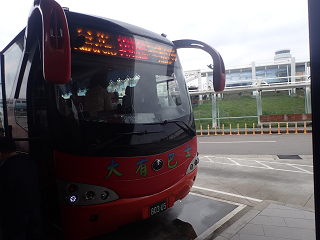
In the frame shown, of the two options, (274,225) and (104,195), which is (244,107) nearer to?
(274,225)

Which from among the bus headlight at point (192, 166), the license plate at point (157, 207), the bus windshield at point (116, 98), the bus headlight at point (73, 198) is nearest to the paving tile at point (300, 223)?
the bus headlight at point (192, 166)

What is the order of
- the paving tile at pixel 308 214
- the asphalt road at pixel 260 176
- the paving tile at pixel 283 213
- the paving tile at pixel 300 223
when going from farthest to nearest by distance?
the asphalt road at pixel 260 176, the paving tile at pixel 283 213, the paving tile at pixel 308 214, the paving tile at pixel 300 223

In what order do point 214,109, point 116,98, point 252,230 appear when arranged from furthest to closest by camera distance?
1. point 214,109
2. point 252,230
3. point 116,98

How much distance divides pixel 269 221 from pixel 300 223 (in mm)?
444

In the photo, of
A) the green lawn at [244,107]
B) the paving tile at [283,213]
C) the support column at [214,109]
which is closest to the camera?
the paving tile at [283,213]

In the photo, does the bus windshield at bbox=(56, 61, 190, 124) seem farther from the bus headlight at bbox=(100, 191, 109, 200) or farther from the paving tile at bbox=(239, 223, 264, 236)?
the paving tile at bbox=(239, 223, 264, 236)

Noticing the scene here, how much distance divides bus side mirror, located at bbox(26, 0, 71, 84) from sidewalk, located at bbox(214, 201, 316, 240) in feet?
10.2

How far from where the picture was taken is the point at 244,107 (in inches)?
823

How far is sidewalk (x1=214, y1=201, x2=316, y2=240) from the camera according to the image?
3596mm

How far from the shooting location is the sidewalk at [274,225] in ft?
11.8

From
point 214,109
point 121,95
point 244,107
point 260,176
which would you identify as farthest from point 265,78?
point 121,95

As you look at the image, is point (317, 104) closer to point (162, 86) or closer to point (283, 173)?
point (162, 86)

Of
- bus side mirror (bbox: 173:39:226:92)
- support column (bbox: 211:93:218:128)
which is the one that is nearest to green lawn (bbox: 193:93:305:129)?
support column (bbox: 211:93:218:128)

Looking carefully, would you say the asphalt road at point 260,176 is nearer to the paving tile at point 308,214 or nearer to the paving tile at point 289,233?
the paving tile at point 308,214
